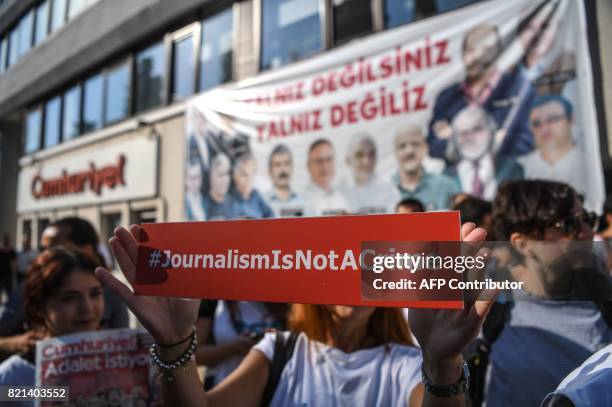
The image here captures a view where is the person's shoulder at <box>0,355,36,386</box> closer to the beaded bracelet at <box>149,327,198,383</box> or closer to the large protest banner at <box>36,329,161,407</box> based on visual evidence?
the large protest banner at <box>36,329,161,407</box>

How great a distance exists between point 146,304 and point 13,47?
16066 mm

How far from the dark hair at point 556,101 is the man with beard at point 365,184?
→ 144 centimetres

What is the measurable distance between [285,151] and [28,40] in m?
11.1

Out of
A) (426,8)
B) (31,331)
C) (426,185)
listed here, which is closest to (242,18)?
(426,8)

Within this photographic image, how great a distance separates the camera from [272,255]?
89 cm

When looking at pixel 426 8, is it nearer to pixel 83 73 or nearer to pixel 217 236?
pixel 217 236

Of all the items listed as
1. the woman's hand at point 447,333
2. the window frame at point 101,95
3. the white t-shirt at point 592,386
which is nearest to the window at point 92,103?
the window frame at point 101,95

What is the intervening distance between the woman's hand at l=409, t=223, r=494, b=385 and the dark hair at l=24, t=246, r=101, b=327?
1.33m

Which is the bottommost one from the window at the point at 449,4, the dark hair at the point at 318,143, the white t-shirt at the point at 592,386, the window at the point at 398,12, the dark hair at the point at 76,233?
the white t-shirt at the point at 592,386

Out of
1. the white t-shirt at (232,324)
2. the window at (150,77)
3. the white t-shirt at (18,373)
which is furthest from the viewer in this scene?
the window at (150,77)

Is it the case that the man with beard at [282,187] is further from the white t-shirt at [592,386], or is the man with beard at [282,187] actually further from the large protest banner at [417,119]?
the white t-shirt at [592,386]

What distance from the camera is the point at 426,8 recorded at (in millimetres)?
4492

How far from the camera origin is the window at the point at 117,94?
28.4 ft

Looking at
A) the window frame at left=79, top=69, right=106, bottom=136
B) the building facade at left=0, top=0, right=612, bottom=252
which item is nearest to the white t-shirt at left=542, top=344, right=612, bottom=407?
the building facade at left=0, top=0, right=612, bottom=252
